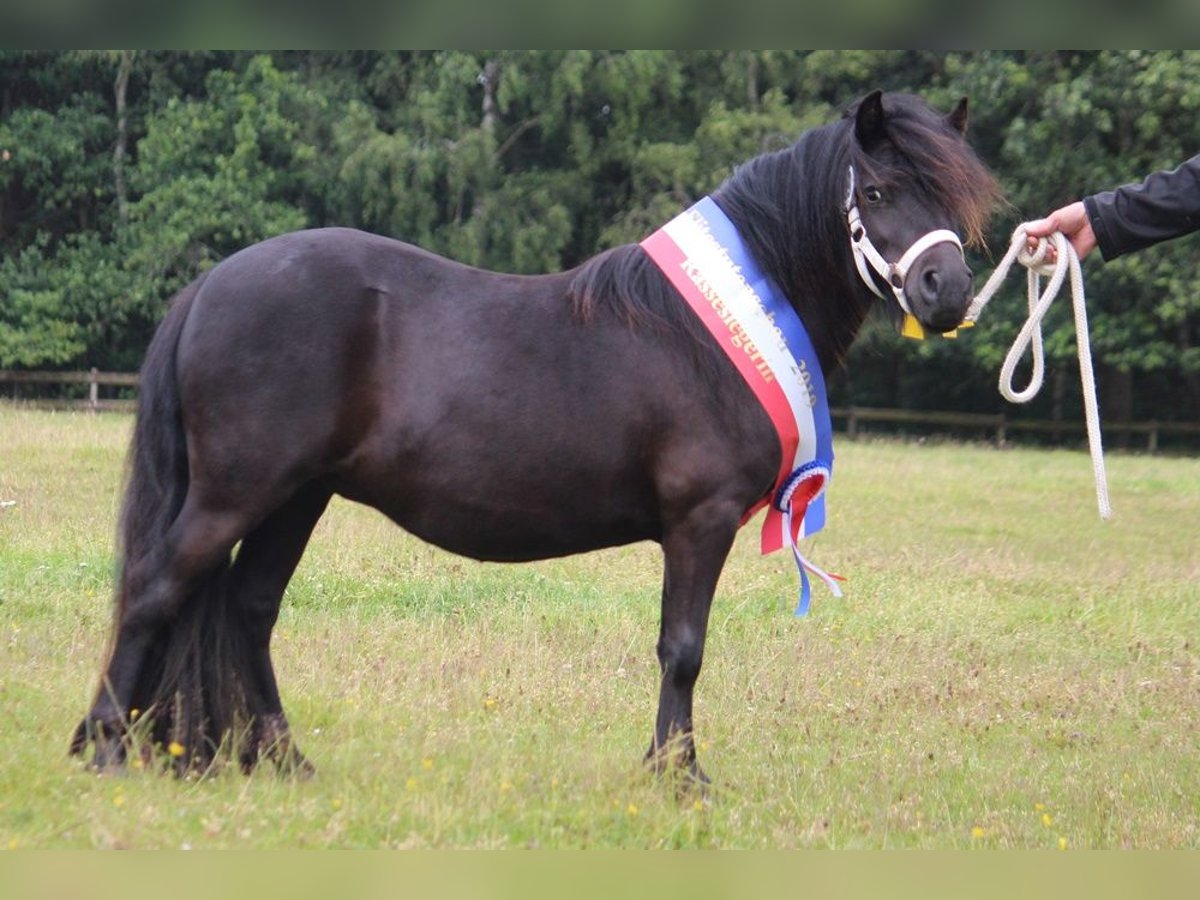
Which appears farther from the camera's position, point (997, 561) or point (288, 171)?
point (288, 171)

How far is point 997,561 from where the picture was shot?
1212 centimetres

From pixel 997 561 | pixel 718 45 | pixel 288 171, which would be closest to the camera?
pixel 718 45

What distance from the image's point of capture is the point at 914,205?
490 cm

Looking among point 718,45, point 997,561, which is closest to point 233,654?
point 718,45

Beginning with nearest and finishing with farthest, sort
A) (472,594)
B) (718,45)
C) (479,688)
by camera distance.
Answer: (718,45) → (479,688) → (472,594)

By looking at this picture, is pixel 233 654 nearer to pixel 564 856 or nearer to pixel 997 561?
pixel 564 856

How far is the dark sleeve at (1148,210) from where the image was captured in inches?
207

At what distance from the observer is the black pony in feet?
16.0

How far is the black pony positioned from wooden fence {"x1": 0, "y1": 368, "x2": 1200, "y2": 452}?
23.6 meters

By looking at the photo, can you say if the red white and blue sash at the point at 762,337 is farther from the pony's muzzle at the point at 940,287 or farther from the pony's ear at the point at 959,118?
the pony's ear at the point at 959,118

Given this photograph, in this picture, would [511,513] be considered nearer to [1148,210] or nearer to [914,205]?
[914,205]

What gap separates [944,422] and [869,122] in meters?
28.8

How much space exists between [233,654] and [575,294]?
189 centimetres

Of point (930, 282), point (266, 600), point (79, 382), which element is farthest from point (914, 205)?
point (79, 382)
